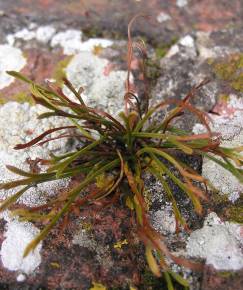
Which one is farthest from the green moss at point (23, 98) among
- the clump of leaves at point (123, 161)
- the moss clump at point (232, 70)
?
the moss clump at point (232, 70)

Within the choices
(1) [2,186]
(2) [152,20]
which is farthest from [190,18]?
(1) [2,186]

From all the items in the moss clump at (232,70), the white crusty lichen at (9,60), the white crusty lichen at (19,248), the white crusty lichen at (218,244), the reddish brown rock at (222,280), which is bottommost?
the reddish brown rock at (222,280)

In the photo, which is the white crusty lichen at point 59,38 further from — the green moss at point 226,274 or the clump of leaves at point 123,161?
the green moss at point 226,274

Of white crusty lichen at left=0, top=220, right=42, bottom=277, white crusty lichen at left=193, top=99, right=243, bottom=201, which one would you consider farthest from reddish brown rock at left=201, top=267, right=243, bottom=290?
white crusty lichen at left=0, top=220, right=42, bottom=277

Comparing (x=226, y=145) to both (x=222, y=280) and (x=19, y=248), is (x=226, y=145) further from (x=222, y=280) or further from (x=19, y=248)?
(x=19, y=248)

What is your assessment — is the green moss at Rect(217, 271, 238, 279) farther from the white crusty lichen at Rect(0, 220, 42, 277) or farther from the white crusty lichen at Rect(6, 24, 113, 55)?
the white crusty lichen at Rect(6, 24, 113, 55)

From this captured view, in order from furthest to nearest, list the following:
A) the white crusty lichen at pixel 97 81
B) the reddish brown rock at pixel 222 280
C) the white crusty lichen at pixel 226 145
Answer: the white crusty lichen at pixel 97 81 → the white crusty lichen at pixel 226 145 → the reddish brown rock at pixel 222 280
